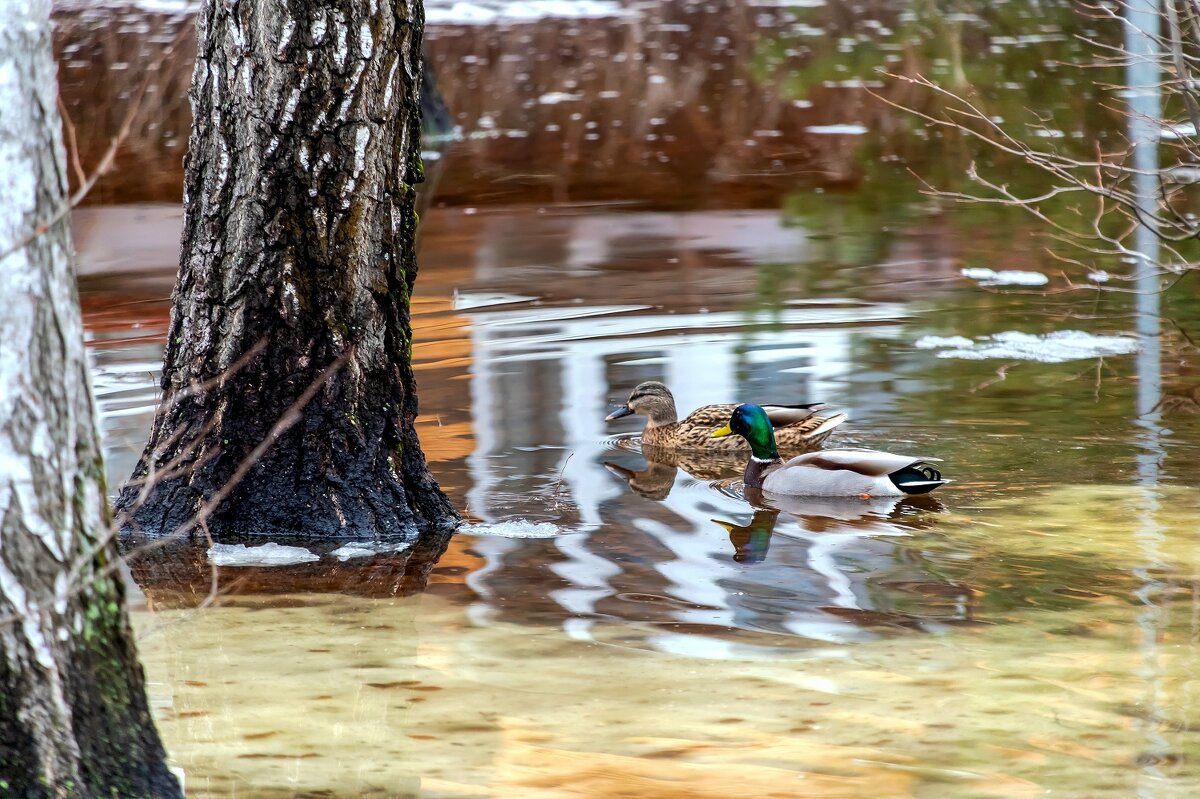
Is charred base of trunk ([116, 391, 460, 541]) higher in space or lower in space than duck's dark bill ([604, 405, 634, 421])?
higher

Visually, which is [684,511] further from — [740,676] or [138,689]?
[138,689]

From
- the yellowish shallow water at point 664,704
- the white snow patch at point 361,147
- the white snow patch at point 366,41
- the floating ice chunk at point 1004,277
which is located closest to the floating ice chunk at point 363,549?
the yellowish shallow water at point 664,704

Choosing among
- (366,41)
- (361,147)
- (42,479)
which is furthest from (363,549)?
(42,479)

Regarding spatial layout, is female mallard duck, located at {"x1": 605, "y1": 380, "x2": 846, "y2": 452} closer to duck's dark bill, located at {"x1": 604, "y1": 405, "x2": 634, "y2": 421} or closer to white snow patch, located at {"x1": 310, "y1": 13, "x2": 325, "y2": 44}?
duck's dark bill, located at {"x1": 604, "y1": 405, "x2": 634, "y2": 421}

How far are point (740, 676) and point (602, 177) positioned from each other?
588 inches

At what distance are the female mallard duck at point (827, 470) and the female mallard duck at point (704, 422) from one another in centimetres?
28

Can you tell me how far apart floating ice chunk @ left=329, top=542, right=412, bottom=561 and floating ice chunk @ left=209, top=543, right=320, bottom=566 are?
0.35 feet

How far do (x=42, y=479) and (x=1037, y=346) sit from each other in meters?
8.43

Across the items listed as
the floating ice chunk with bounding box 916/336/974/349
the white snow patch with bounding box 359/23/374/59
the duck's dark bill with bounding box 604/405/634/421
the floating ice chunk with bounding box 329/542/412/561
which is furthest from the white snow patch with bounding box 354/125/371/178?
the floating ice chunk with bounding box 916/336/974/349

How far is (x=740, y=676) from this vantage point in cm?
583

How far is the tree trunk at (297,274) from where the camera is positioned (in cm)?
703

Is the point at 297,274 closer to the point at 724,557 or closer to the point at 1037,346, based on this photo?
the point at 724,557

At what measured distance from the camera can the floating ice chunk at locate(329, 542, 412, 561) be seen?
7375 millimetres

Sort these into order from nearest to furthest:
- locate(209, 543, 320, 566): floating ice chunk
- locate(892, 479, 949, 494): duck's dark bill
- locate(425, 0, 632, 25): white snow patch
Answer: locate(209, 543, 320, 566): floating ice chunk < locate(892, 479, 949, 494): duck's dark bill < locate(425, 0, 632, 25): white snow patch
